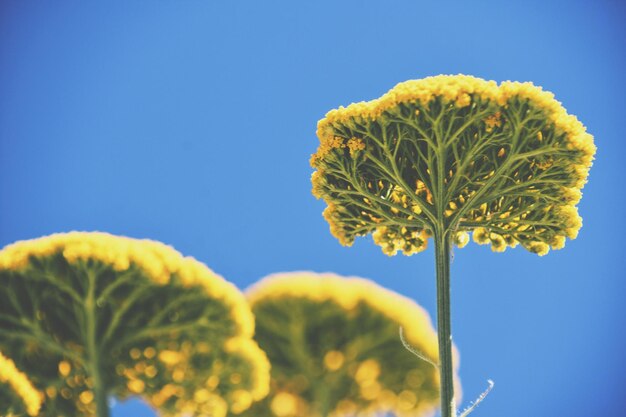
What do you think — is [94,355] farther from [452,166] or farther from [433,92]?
[433,92]

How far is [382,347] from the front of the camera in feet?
53.7

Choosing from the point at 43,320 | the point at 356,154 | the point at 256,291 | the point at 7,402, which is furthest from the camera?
the point at 256,291

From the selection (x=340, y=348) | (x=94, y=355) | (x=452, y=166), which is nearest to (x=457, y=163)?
(x=452, y=166)

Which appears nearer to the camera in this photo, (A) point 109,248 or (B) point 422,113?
(B) point 422,113

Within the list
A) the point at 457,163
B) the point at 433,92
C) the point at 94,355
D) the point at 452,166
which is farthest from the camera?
the point at 94,355

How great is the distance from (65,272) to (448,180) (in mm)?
8102

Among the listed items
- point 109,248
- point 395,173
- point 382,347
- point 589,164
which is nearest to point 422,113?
point 395,173

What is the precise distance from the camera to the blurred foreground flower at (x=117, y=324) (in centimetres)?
1162

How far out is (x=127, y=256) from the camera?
1162 cm

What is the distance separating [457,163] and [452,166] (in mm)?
Answer: 269

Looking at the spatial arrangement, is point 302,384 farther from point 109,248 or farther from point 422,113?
point 422,113

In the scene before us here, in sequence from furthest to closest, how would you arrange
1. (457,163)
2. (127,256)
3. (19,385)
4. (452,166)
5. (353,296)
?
(353,296) < (127,256) < (19,385) < (452,166) < (457,163)

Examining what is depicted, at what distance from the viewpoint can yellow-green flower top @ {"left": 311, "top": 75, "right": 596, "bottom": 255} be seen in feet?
31.3

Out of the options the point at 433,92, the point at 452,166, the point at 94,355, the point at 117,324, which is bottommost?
the point at 94,355
